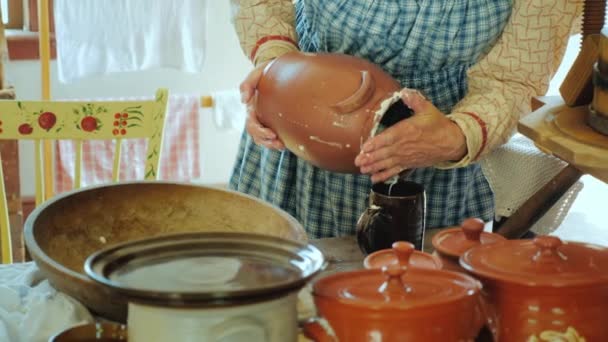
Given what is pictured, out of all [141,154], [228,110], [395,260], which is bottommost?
[141,154]

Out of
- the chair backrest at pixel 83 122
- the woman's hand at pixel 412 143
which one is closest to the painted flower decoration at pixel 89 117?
the chair backrest at pixel 83 122

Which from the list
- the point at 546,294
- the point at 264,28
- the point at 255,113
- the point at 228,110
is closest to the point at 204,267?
the point at 546,294

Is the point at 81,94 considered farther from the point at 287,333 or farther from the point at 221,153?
the point at 287,333

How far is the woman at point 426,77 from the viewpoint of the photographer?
1.33 meters

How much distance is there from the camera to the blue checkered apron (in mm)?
1474

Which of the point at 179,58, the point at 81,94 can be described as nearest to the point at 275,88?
the point at 179,58

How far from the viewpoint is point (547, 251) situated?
85 centimetres

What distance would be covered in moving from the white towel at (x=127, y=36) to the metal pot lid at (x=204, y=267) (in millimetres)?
2203

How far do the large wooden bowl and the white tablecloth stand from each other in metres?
0.10

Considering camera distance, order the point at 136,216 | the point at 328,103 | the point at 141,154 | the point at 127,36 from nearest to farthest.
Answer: the point at 328,103
the point at 136,216
the point at 127,36
the point at 141,154

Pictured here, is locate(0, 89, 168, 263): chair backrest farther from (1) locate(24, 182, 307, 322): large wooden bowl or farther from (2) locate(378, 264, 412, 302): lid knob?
(2) locate(378, 264, 412, 302): lid knob

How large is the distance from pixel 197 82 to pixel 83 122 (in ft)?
5.26

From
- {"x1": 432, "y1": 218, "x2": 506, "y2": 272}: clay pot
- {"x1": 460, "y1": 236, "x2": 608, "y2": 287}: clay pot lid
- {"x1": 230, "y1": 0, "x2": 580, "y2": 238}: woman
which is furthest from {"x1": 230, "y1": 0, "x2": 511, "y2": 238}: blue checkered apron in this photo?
{"x1": 460, "y1": 236, "x2": 608, "y2": 287}: clay pot lid

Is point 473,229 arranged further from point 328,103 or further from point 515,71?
point 515,71
